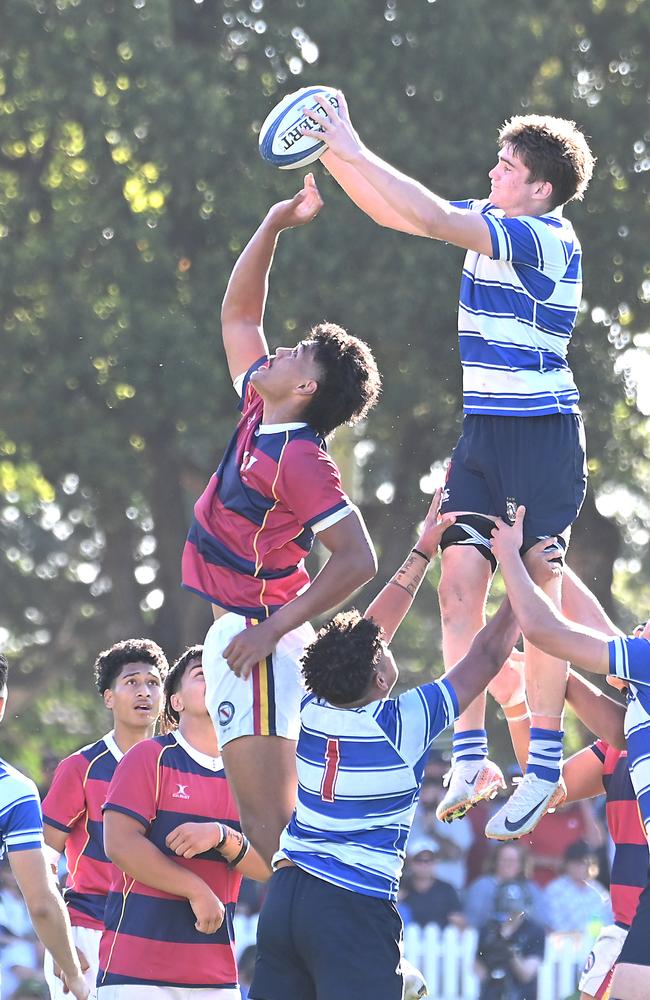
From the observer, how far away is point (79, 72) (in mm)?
18812

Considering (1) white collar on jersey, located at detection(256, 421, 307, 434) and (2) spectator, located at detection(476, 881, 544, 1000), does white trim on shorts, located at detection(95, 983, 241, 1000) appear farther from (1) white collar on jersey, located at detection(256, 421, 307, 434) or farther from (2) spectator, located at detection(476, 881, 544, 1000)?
(2) spectator, located at detection(476, 881, 544, 1000)

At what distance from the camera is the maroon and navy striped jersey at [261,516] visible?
20.8ft

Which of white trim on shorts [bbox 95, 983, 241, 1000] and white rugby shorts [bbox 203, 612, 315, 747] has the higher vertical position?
white rugby shorts [bbox 203, 612, 315, 747]

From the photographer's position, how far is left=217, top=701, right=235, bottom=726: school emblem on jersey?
6.45 meters

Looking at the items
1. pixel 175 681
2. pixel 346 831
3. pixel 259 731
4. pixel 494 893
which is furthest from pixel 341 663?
pixel 494 893

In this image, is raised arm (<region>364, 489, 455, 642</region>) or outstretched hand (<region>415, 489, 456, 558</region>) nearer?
outstretched hand (<region>415, 489, 456, 558</region>)

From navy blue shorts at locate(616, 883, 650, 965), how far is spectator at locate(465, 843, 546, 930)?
7.11 m

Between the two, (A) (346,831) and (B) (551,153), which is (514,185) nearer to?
(B) (551,153)

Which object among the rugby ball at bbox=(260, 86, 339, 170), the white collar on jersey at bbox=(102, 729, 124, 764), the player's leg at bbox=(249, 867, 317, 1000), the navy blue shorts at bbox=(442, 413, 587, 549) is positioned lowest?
the player's leg at bbox=(249, 867, 317, 1000)

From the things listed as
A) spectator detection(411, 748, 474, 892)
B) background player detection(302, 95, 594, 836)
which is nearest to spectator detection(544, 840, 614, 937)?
spectator detection(411, 748, 474, 892)

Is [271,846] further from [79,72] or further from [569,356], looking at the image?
[79,72]

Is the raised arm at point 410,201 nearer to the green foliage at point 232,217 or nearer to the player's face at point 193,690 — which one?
the player's face at point 193,690

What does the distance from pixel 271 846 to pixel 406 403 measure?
40.1 feet

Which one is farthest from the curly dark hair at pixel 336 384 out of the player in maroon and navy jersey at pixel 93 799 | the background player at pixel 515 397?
the player in maroon and navy jersey at pixel 93 799
